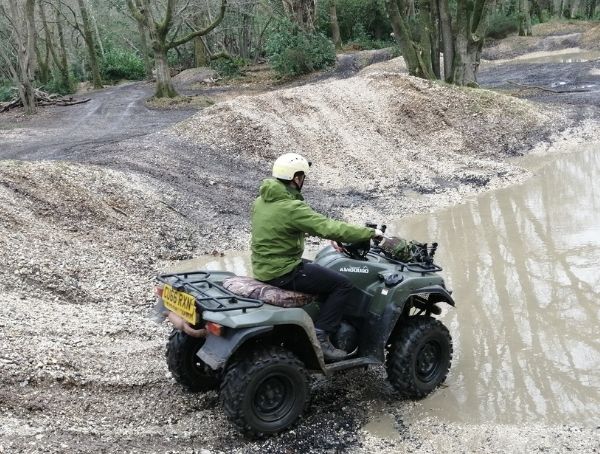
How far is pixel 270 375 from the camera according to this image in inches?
187

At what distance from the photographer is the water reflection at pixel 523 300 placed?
5609mm

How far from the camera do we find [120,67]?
Result: 4291 centimetres

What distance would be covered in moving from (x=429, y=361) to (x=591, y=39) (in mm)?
38706

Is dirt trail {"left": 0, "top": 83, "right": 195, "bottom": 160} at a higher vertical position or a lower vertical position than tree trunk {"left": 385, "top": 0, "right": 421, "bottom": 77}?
lower

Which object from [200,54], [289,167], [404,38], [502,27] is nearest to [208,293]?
[289,167]

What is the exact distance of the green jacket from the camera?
Result: 4992 millimetres

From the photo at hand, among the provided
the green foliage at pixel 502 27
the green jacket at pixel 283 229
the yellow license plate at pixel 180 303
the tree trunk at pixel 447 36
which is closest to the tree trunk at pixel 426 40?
the tree trunk at pixel 447 36

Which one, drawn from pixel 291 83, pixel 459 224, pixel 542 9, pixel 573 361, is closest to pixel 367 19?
pixel 291 83

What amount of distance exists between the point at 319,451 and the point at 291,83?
26353 millimetres

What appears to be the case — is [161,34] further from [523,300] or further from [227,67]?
[523,300]

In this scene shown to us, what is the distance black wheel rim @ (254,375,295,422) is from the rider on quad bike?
0.48 metres

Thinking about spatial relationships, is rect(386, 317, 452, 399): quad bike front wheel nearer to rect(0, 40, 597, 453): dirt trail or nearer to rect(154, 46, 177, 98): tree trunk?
rect(0, 40, 597, 453): dirt trail

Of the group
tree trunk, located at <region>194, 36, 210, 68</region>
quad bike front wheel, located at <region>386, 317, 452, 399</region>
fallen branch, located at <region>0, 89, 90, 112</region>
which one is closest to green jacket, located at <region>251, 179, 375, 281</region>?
quad bike front wheel, located at <region>386, 317, 452, 399</region>

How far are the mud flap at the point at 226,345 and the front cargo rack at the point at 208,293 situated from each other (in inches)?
7.4
